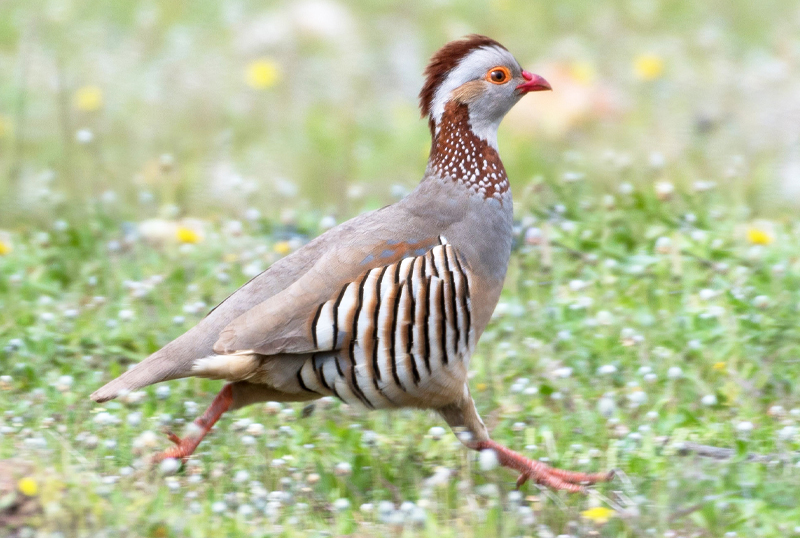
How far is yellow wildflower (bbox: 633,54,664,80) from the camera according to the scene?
9.89 m

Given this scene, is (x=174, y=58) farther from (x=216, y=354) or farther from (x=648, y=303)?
(x=216, y=354)

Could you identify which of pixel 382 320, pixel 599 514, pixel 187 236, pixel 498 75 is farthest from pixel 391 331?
pixel 187 236

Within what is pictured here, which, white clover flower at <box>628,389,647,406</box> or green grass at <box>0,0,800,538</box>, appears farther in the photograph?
white clover flower at <box>628,389,647,406</box>

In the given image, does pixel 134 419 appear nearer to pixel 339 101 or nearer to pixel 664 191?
pixel 664 191

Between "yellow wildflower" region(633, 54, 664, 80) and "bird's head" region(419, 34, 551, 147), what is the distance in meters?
5.30

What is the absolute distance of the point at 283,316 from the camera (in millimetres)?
4258

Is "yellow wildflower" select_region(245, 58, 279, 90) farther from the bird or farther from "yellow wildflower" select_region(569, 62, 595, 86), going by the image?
the bird

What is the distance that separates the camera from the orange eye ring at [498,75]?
4.79m

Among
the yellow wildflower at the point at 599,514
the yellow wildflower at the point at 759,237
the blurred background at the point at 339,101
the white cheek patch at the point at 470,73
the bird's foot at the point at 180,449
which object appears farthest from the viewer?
the blurred background at the point at 339,101

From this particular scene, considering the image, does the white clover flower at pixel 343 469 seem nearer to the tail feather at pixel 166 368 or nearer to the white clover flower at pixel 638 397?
the tail feather at pixel 166 368

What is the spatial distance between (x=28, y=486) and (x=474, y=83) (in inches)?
94.0

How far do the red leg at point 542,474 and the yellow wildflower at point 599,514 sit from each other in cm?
27

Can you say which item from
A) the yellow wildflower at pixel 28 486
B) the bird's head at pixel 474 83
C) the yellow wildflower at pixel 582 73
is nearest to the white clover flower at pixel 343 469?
the yellow wildflower at pixel 28 486

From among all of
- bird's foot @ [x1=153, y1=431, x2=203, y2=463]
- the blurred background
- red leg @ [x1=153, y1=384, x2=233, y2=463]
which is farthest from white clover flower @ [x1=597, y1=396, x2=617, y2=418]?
the blurred background
